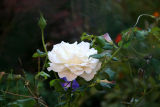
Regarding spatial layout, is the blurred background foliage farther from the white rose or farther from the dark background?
the white rose

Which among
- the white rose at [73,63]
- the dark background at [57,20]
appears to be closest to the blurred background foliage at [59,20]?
the dark background at [57,20]

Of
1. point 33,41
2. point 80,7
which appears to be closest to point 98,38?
point 80,7

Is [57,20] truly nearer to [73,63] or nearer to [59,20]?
[59,20]

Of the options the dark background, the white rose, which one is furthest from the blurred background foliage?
the white rose

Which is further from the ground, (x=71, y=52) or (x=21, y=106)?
(x=71, y=52)

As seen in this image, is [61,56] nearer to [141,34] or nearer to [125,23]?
[141,34]

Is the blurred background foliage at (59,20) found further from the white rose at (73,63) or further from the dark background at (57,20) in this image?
the white rose at (73,63)
